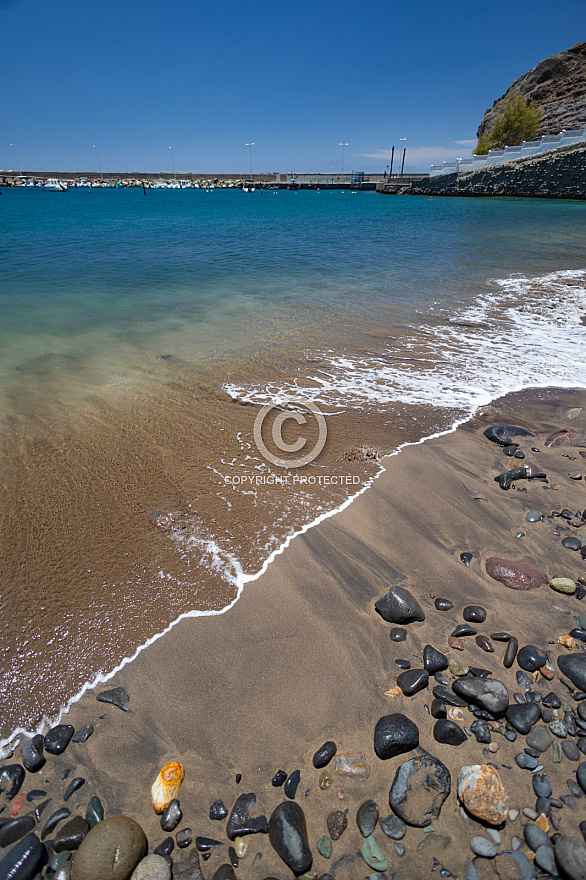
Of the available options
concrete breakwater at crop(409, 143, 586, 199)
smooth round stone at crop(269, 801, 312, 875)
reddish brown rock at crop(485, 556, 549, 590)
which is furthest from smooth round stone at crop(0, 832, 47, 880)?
concrete breakwater at crop(409, 143, 586, 199)

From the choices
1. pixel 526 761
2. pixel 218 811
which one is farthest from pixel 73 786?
pixel 526 761

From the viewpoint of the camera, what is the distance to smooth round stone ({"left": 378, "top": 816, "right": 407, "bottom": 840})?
6.23 feet

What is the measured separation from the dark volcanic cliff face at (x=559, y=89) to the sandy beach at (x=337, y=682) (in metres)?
104

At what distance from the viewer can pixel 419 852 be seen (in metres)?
1.85

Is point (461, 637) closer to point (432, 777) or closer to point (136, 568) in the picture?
point (432, 777)

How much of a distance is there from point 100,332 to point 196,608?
7789mm

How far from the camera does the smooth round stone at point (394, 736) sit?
2.17 meters

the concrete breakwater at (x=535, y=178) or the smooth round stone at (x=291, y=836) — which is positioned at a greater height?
the concrete breakwater at (x=535, y=178)

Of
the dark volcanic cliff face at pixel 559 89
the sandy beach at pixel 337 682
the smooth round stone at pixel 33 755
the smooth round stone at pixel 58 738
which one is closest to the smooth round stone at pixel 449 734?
the sandy beach at pixel 337 682

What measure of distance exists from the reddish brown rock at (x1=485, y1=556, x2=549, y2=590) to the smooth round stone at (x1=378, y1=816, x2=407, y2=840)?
70.8 inches

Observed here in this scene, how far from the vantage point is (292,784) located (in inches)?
81.7

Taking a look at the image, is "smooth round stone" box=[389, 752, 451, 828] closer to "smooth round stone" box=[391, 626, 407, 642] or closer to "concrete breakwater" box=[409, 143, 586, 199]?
"smooth round stone" box=[391, 626, 407, 642]

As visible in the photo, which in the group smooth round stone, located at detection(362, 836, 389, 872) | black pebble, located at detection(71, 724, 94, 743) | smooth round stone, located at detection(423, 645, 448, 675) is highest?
smooth round stone, located at detection(423, 645, 448, 675)

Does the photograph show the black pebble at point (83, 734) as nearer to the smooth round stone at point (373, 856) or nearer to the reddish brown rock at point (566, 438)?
the smooth round stone at point (373, 856)
